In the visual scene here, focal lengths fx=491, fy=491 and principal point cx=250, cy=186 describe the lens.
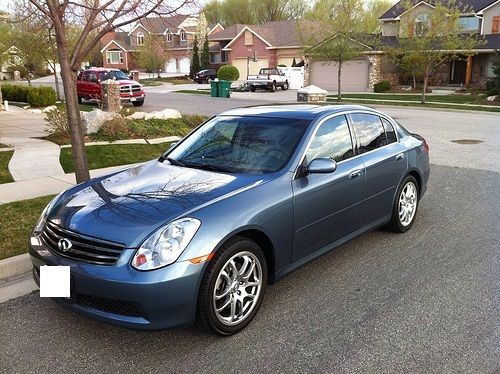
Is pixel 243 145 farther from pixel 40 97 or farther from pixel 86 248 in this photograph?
pixel 40 97

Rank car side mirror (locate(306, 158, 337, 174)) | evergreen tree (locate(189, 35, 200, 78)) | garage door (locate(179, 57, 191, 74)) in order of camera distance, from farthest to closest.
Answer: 1. garage door (locate(179, 57, 191, 74))
2. evergreen tree (locate(189, 35, 200, 78))
3. car side mirror (locate(306, 158, 337, 174))

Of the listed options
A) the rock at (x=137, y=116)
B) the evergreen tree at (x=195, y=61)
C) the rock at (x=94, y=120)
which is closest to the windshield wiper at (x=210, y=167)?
the rock at (x=94, y=120)

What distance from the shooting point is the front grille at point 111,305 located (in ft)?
9.96

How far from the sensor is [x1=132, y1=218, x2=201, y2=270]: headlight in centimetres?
304

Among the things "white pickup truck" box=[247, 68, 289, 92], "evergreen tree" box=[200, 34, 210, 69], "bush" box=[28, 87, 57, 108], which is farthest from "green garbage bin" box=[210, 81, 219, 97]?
"evergreen tree" box=[200, 34, 210, 69]

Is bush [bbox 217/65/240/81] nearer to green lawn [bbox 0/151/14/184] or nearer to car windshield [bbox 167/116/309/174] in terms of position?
green lawn [bbox 0/151/14/184]

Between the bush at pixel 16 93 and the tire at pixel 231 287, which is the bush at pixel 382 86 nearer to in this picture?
the bush at pixel 16 93

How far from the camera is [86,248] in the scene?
321 centimetres

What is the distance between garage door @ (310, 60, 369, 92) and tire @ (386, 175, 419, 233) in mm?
33878

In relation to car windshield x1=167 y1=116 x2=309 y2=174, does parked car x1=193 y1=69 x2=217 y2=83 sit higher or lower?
higher

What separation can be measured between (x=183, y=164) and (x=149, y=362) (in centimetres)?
185

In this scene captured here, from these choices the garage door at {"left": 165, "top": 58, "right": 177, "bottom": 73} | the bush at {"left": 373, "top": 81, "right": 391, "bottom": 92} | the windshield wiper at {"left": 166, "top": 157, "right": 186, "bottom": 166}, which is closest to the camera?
the windshield wiper at {"left": 166, "top": 157, "right": 186, "bottom": 166}

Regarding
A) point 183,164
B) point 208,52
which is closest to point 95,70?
point 183,164

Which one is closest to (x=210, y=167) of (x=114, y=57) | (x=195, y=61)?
(x=195, y=61)
